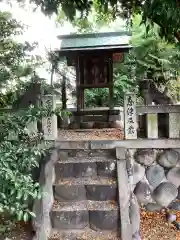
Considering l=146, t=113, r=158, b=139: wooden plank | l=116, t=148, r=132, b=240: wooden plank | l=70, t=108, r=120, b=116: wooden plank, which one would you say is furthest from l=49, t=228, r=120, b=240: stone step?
l=70, t=108, r=120, b=116: wooden plank

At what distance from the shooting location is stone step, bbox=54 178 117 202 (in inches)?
182

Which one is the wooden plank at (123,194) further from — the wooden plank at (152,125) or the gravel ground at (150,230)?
the wooden plank at (152,125)

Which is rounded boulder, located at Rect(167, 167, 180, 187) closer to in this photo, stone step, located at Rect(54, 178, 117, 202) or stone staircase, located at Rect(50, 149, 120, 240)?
stone staircase, located at Rect(50, 149, 120, 240)

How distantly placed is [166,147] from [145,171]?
1.78 ft

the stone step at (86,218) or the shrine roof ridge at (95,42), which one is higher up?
→ the shrine roof ridge at (95,42)

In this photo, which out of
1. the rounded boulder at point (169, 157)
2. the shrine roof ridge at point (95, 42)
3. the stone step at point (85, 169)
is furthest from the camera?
the shrine roof ridge at point (95, 42)

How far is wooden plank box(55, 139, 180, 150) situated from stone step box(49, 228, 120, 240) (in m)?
1.32

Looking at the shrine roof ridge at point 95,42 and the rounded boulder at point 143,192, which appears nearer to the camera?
the rounded boulder at point 143,192

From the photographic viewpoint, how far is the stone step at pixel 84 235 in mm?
4262

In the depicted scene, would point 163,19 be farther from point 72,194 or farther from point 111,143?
point 72,194

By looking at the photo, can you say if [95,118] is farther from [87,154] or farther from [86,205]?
[86,205]

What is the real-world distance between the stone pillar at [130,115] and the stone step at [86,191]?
866mm

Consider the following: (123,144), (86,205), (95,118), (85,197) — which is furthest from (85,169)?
(95,118)

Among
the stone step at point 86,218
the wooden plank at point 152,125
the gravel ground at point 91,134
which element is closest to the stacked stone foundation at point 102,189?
the stone step at point 86,218
